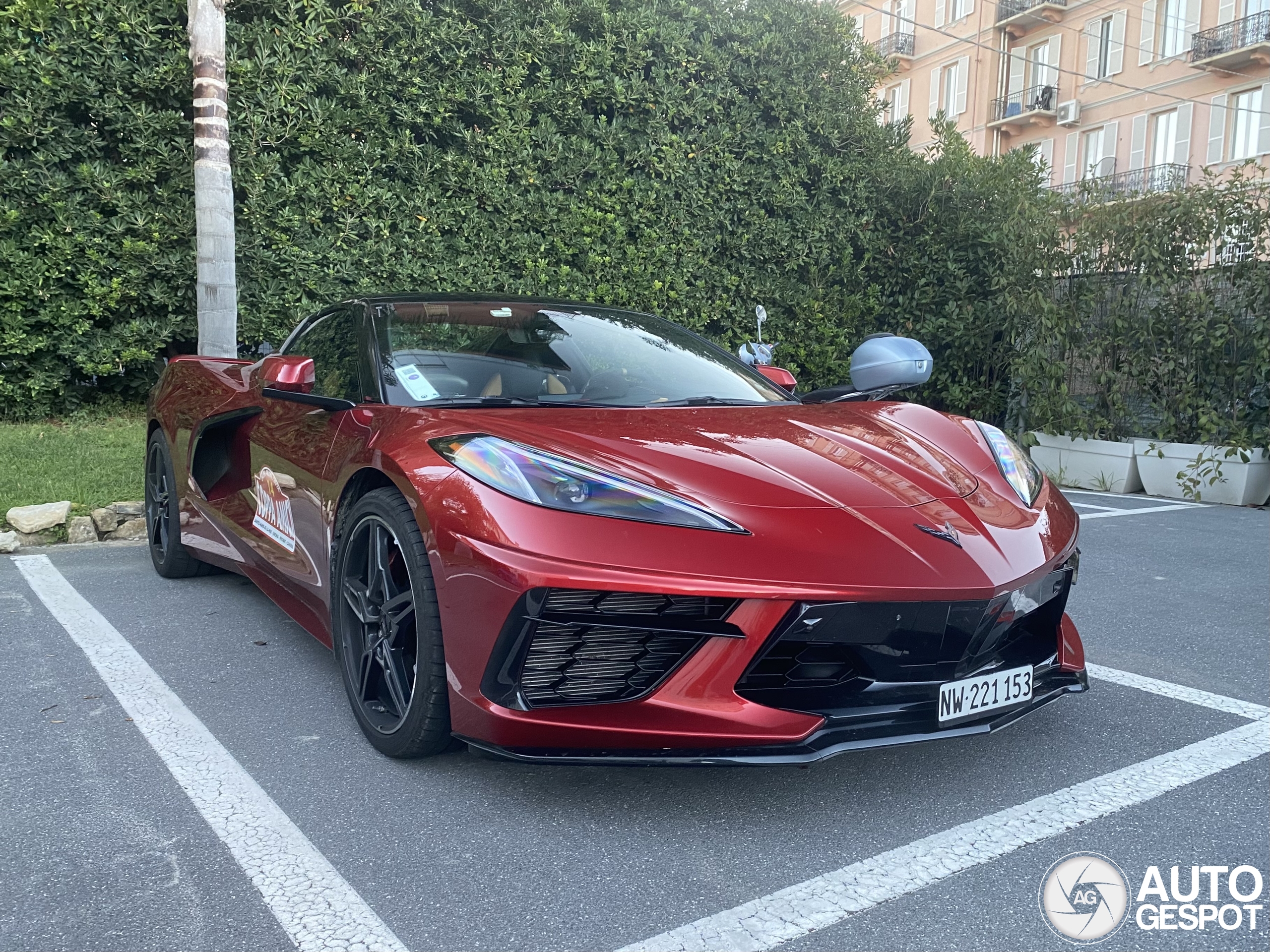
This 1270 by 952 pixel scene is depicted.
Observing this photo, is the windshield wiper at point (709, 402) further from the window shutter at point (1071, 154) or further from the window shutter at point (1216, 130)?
the window shutter at point (1071, 154)

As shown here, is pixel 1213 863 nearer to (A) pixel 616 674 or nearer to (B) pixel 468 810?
(A) pixel 616 674

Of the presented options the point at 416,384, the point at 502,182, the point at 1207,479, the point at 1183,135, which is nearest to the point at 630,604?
the point at 416,384

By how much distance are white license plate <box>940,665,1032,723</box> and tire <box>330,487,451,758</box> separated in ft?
3.53

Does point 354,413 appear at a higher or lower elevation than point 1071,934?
higher

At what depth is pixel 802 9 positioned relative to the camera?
1019 cm

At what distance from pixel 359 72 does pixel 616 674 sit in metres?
7.15

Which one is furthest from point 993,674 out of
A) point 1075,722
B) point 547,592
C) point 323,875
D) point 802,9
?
point 802,9

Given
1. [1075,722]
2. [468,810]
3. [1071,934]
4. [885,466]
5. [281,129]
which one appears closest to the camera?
A: [1071,934]

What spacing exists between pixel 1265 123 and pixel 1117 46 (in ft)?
14.5

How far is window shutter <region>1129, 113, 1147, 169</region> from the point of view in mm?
23797

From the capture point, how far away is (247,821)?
2.13 metres

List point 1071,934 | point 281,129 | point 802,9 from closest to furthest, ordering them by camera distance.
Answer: point 1071,934, point 281,129, point 802,9

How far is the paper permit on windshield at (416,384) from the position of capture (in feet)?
9.18

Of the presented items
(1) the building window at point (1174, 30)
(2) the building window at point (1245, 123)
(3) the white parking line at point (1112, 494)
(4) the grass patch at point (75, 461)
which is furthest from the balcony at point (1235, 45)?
(4) the grass patch at point (75, 461)
